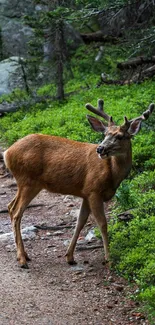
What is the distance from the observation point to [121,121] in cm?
1303

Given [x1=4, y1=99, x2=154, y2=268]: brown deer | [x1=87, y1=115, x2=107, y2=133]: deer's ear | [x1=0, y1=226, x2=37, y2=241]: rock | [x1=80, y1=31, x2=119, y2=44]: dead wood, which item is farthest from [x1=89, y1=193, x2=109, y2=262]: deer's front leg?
[x1=80, y1=31, x2=119, y2=44]: dead wood

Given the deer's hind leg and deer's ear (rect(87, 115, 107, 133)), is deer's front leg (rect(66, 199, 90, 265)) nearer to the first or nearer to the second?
the deer's hind leg

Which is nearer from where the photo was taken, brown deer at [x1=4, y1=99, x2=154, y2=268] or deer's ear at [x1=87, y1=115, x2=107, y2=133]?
brown deer at [x1=4, y1=99, x2=154, y2=268]

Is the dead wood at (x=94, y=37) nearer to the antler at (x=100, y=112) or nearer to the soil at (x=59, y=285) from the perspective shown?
the soil at (x=59, y=285)

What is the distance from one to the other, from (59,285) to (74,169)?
1.64 m

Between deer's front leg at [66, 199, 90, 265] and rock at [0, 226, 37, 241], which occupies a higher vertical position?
deer's front leg at [66, 199, 90, 265]

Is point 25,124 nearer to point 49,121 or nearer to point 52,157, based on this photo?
point 49,121

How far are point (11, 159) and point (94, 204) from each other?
4.20 ft

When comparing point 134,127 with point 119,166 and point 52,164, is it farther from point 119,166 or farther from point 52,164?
point 52,164

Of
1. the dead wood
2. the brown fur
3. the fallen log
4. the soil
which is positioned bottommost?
the dead wood

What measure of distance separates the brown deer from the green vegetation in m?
0.47

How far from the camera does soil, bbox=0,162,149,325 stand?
262 inches

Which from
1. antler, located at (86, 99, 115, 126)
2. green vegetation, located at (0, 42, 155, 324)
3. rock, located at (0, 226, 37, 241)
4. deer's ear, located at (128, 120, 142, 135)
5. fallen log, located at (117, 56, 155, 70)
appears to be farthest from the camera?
fallen log, located at (117, 56, 155, 70)

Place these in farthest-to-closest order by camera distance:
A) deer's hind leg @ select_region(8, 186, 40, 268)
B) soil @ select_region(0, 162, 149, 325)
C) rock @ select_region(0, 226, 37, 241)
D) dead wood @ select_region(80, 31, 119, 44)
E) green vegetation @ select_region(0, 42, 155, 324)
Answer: dead wood @ select_region(80, 31, 119, 44)
rock @ select_region(0, 226, 37, 241)
deer's hind leg @ select_region(8, 186, 40, 268)
green vegetation @ select_region(0, 42, 155, 324)
soil @ select_region(0, 162, 149, 325)
